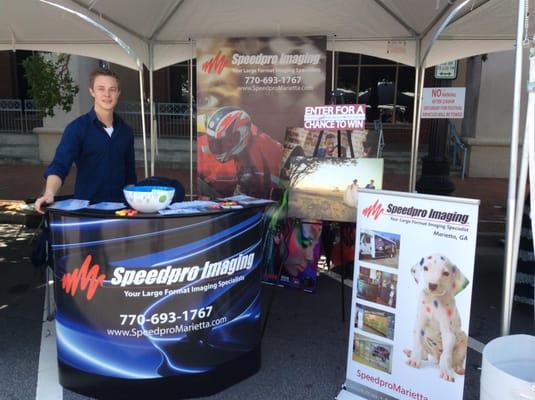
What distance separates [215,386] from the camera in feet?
9.57

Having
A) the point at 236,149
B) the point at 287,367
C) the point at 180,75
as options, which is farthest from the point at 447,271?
the point at 180,75

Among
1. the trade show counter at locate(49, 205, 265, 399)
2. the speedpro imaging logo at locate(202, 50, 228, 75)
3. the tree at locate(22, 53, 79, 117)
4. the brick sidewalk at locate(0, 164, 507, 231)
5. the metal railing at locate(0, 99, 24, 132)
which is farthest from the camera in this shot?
the metal railing at locate(0, 99, 24, 132)

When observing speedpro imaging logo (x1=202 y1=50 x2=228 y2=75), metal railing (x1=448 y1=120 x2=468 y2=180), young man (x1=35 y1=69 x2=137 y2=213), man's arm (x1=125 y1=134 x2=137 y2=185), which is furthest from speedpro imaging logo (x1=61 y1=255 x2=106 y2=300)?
metal railing (x1=448 y1=120 x2=468 y2=180)

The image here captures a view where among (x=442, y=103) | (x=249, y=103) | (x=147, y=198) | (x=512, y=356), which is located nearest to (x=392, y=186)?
(x=442, y=103)

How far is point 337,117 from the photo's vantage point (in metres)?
3.90

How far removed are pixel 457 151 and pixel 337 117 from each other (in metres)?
8.92

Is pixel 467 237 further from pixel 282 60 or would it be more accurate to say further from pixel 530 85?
pixel 282 60

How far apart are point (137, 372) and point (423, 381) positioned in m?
1.62

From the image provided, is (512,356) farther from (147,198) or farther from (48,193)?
(48,193)

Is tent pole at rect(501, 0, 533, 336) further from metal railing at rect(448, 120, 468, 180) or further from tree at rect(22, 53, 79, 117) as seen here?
metal railing at rect(448, 120, 468, 180)

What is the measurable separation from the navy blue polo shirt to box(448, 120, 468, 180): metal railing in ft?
30.5

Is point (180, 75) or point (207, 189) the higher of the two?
point (180, 75)

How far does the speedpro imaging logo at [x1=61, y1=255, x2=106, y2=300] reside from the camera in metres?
2.62

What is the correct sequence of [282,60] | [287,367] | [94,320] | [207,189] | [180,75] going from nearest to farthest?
[94,320] < [287,367] < [282,60] < [207,189] < [180,75]
